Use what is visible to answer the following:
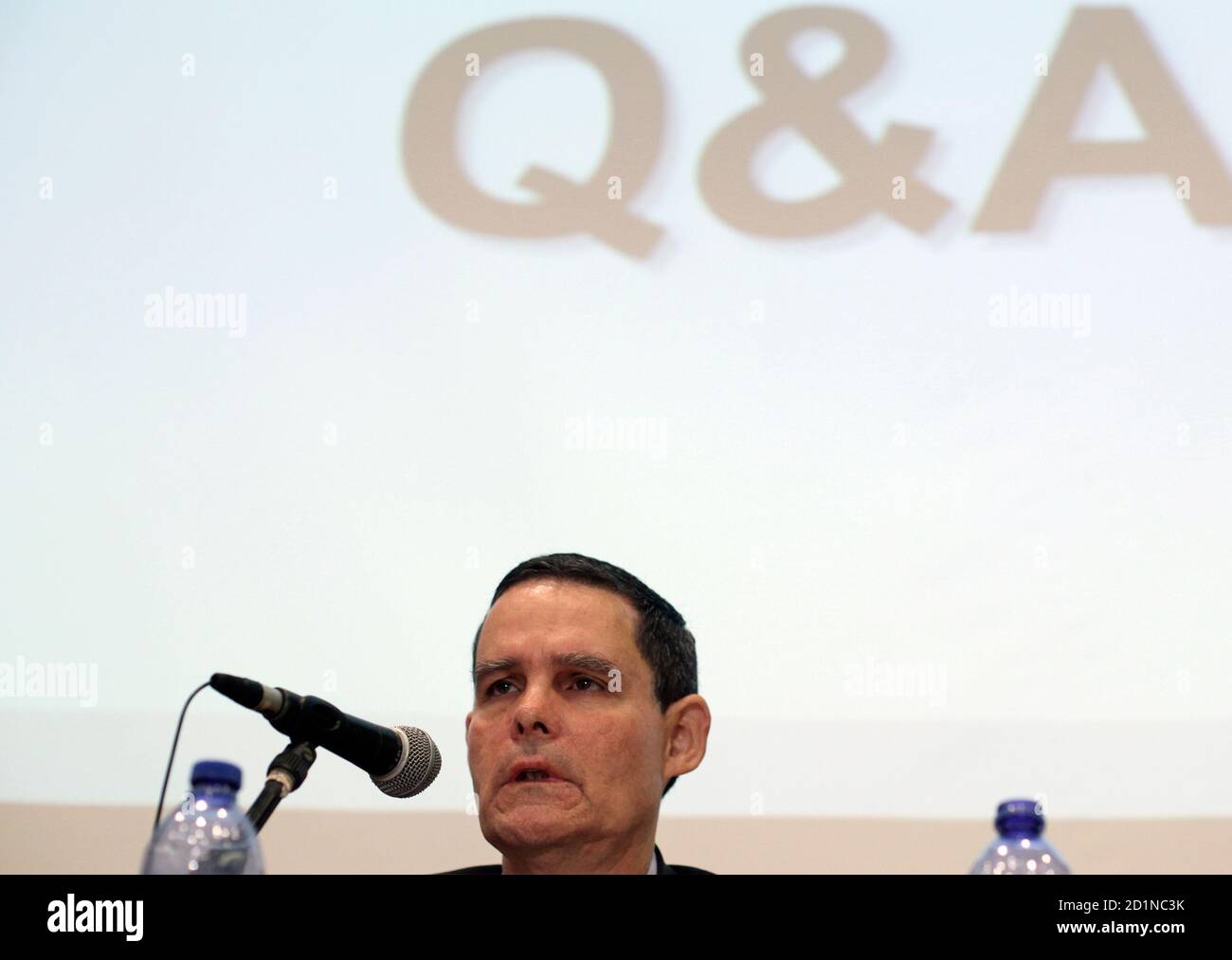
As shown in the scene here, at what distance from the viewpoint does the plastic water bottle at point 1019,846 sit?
1548mm

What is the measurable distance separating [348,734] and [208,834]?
11.4 inches

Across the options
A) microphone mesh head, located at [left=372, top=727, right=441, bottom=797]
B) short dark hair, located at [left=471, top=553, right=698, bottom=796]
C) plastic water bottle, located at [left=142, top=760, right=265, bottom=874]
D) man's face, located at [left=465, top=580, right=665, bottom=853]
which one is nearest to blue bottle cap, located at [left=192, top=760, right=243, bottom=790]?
plastic water bottle, located at [left=142, top=760, right=265, bottom=874]

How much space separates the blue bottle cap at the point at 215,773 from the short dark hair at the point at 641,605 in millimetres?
894

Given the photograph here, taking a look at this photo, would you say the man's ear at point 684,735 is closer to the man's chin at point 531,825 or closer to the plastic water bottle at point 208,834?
the man's chin at point 531,825

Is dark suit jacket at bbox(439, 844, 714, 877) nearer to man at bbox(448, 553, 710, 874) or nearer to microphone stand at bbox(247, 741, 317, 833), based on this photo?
man at bbox(448, 553, 710, 874)

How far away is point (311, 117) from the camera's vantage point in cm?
350

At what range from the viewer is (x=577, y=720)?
89.1 inches

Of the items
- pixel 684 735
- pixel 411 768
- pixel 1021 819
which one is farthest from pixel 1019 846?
pixel 684 735

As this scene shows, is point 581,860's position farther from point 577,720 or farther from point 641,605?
point 641,605

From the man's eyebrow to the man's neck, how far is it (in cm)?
26

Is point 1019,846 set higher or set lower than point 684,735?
lower

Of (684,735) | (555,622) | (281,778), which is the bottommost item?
(281,778)

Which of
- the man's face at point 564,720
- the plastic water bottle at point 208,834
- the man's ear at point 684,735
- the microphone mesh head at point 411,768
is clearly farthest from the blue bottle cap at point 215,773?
the man's ear at point 684,735

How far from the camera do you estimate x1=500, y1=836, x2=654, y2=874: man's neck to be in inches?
87.0
